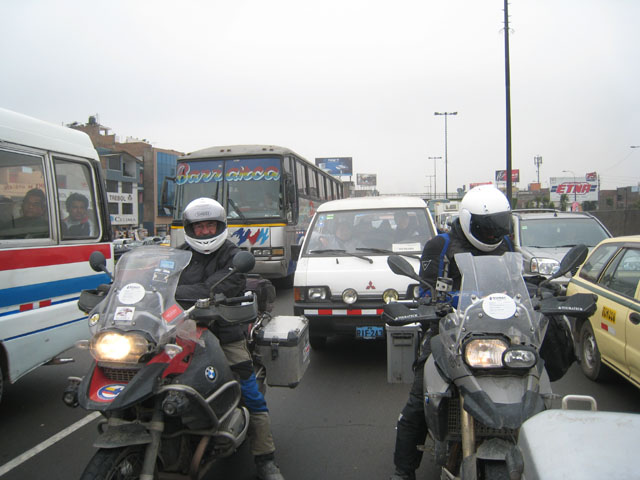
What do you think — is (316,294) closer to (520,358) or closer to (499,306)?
(499,306)

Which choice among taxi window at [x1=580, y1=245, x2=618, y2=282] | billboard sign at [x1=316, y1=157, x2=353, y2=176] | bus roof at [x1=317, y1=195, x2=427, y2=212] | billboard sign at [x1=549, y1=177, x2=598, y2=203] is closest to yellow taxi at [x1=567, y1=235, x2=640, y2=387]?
taxi window at [x1=580, y1=245, x2=618, y2=282]

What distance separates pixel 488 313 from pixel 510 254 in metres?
0.50

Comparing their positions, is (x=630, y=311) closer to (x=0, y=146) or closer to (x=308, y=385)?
(x=308, y=385)

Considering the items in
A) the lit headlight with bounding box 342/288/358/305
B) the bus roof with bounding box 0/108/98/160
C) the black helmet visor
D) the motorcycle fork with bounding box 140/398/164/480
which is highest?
the bus roof with bounding box 0/108/98/160

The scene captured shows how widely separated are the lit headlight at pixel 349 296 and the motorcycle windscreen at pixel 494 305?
2.83 metres

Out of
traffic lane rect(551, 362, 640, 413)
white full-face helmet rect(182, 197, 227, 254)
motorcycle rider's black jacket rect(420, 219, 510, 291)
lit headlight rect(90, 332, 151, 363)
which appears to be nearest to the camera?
lit headlight rect(90, 332, 151, 363)

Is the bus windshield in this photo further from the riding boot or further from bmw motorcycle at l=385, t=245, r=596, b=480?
bmw motorcycle at l=385, t=245, r=596, b=480

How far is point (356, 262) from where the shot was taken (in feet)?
19.1

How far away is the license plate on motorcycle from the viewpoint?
17.5ft

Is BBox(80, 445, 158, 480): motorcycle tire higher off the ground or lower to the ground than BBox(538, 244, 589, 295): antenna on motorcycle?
lower


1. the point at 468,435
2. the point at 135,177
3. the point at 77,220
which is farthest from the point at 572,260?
the point at 135,177

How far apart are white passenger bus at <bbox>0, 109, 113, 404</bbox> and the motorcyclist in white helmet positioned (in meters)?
3.43

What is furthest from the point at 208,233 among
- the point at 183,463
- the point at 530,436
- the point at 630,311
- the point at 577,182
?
the point at 577,182

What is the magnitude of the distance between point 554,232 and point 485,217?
7.22 m
